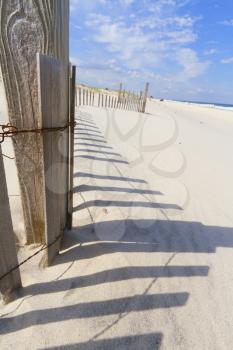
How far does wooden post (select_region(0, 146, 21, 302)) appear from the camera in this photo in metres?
1.51

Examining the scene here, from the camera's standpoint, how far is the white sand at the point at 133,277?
1.62 metres

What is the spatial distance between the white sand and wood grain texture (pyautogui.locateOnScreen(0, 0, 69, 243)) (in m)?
0.90

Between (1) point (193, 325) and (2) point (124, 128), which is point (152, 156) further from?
(1) point (193, 325)

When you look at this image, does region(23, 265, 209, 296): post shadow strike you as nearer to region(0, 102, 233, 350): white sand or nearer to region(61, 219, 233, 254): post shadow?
region(0, 102, 233, 350): white sand

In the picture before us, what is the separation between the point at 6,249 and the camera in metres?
1.61

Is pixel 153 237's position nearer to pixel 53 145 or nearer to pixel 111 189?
pixel 111 189

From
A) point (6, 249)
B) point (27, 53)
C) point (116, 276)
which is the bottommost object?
point (116, 276)

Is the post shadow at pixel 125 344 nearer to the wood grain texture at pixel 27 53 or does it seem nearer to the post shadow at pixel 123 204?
the wood grain texture at pixel 27 53

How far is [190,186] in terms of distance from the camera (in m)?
4.31

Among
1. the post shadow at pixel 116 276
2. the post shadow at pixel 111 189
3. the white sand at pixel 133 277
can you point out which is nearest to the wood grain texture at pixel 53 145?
the post shadow at pixel 116 276

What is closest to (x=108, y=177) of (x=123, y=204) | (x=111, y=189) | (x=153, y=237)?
(x=111, y=189)

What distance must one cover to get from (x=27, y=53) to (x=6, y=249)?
4.13ft

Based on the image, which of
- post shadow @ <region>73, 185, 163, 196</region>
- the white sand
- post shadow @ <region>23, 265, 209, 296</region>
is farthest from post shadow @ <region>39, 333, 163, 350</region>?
post shadow @ <region>73, 185, 163, 196</region>

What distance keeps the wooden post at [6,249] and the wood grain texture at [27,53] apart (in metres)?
0.33
